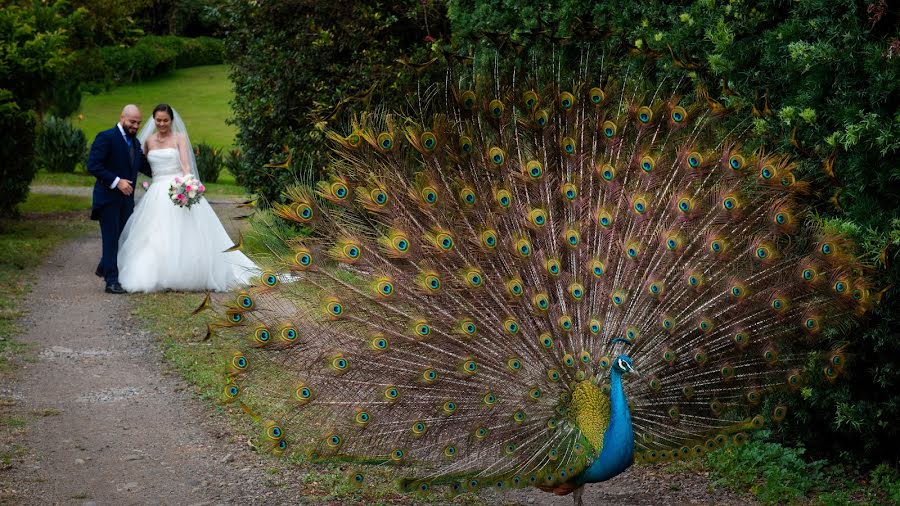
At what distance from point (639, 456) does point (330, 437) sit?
1710mm

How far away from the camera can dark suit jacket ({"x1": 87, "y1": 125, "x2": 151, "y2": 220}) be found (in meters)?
12.6

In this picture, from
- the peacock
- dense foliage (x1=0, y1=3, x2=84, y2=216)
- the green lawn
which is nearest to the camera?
the peacock

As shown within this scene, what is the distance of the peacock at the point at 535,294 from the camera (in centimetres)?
537

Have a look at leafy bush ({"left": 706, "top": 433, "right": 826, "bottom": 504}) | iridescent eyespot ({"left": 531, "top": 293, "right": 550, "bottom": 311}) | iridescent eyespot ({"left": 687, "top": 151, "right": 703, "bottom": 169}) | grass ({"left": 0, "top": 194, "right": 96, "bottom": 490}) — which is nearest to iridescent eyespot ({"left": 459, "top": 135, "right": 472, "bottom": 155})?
iridescent eyespot ({"left": 531, "top": 293, "right": 550, "bottom": 311})

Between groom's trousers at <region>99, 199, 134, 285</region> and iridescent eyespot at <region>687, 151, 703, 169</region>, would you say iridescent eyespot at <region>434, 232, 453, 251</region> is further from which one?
groom's trousers at <region>99, 199, 134, 285</region>

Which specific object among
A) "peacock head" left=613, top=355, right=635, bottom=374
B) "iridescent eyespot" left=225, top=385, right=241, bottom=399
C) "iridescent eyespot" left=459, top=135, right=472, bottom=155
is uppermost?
"iridescent eyespot" left=459, top=135, right=472, bottom=155

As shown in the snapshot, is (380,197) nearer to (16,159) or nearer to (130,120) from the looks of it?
(130,120)

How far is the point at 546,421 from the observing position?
5.39 m

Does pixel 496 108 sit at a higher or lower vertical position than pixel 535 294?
higher

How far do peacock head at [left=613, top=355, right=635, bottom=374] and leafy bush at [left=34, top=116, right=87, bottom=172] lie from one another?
24635 millimetres

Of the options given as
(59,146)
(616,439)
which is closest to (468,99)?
(616,439)

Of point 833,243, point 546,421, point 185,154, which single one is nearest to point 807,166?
point 833,243

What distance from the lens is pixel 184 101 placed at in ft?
145

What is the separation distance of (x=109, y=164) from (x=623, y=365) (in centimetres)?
934
